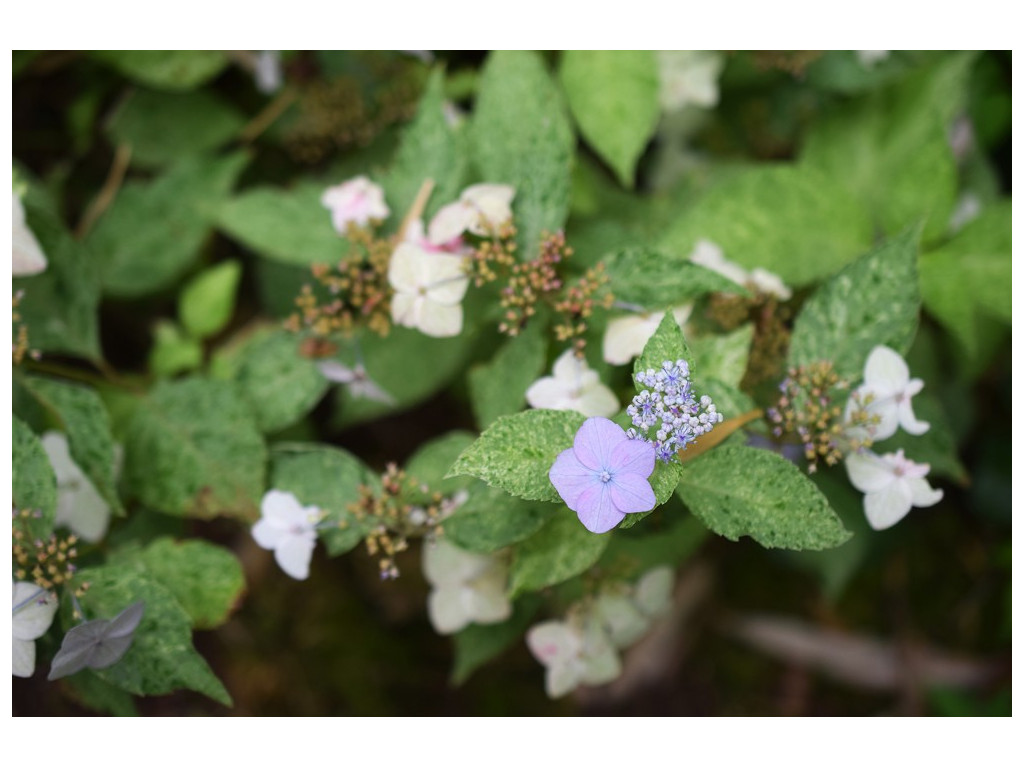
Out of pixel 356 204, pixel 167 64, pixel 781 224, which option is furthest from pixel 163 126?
pixel 781 224

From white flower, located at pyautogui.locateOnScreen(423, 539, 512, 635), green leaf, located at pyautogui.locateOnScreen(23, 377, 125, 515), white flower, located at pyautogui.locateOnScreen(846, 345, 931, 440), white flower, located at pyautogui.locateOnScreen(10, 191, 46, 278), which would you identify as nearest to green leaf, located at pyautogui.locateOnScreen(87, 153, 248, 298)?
white flower, located at pyautogui.locateOnScreen(10, 191, 46, 278)

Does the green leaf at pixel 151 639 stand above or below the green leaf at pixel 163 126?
below

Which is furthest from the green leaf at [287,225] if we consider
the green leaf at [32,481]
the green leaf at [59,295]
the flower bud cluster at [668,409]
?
the flower bud cluster at [668,409]

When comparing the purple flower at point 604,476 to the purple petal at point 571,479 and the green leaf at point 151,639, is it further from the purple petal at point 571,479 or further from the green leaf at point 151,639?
the green leaf at point 151,639

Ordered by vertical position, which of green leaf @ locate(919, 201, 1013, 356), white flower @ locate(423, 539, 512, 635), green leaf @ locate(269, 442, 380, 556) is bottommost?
white flower @ locate(423, 539, 512, 635)

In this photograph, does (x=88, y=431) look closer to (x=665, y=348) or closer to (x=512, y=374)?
(x=512, y=374)

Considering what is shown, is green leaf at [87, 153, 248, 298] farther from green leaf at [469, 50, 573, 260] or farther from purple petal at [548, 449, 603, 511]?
purple petal at [548, 449, 603, 511]
